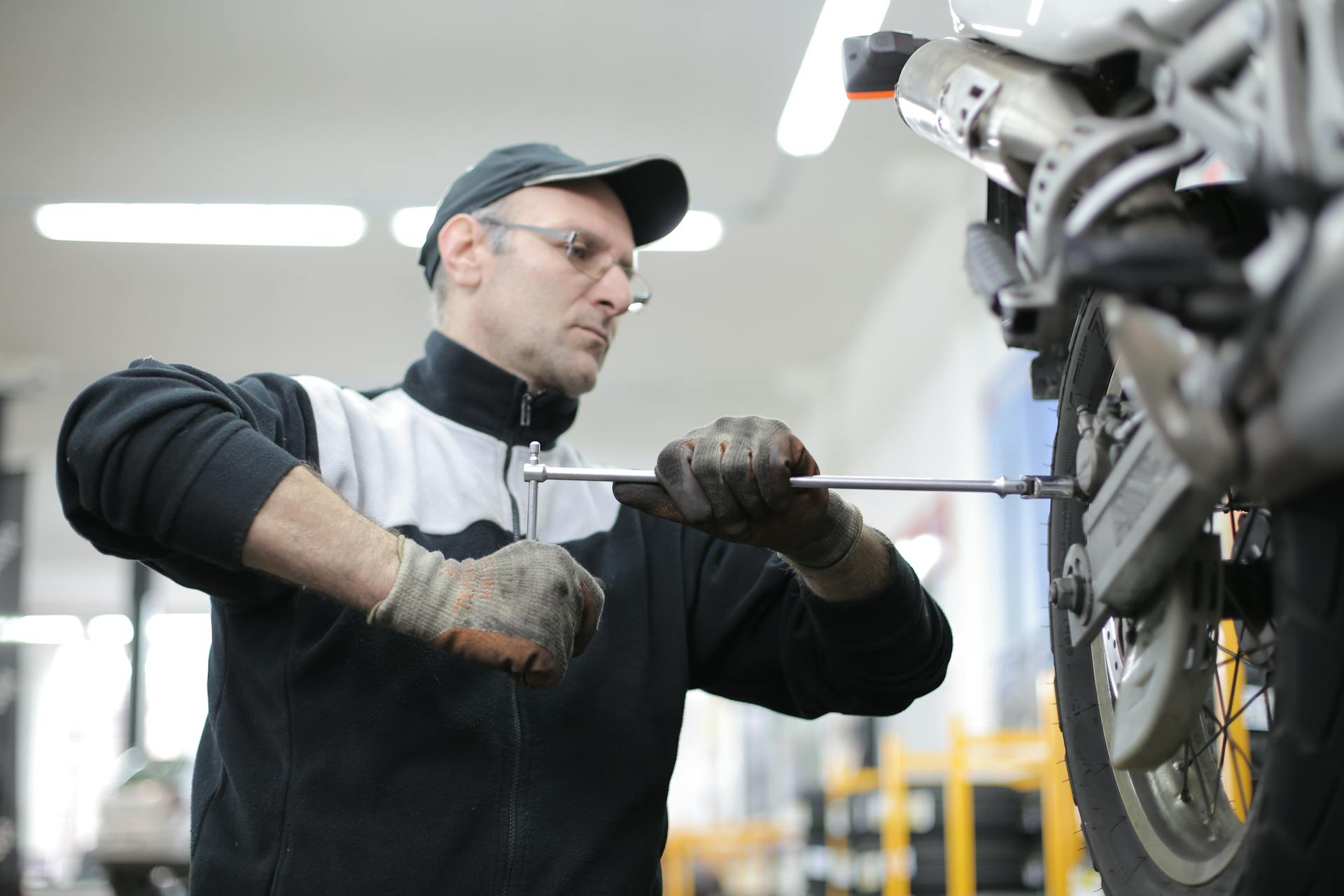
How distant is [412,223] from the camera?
6496mm

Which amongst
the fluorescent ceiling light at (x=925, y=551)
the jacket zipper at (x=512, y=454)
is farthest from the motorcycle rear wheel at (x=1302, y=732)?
the fluorescent ceiling light at (x=925, y=551)

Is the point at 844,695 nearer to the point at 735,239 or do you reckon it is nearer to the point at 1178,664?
the point at 1178,664

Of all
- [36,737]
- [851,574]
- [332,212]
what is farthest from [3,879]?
[36,737]

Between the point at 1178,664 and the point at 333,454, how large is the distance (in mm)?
923

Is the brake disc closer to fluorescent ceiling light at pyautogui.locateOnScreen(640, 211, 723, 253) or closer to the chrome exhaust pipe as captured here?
the chrome exhaust pipe

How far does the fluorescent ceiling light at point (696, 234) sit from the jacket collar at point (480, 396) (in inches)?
190

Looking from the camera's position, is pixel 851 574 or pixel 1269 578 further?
pixel 851 574

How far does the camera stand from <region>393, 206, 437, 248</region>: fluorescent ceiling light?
20.9ft

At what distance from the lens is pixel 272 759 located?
1.38 meters

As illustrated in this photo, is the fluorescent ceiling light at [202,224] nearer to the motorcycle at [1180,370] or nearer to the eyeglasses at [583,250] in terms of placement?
the eyeglasses at [583,250]

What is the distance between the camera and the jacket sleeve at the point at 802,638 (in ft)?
4.85

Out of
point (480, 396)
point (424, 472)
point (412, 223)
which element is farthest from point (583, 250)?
point (412, 223)

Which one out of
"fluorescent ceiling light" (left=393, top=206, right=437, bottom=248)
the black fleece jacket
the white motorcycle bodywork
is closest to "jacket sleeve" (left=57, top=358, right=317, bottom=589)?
the black fleece jacket

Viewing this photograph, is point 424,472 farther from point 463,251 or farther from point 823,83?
point 823,83
